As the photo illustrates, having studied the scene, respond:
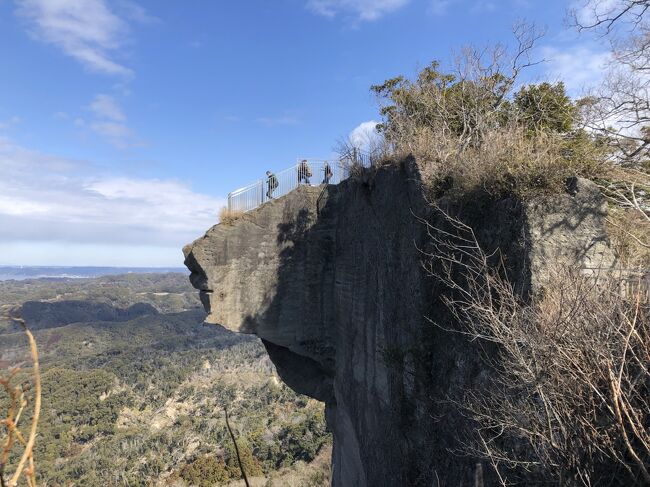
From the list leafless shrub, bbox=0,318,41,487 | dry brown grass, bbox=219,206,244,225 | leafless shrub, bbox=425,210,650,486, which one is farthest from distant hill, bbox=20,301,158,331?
leafless shrub, bbox=0,318,41,487

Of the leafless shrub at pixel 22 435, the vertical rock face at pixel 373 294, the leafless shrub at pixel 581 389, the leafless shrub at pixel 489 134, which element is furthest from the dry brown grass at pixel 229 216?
the leafless shrub at pixel 22 435

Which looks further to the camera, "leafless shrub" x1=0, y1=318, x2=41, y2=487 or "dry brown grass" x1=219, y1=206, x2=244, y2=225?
"dry brown grass" x1=219, y1=206, x2=244, y2=225

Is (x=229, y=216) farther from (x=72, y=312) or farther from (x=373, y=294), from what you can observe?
(x=72, y=312)

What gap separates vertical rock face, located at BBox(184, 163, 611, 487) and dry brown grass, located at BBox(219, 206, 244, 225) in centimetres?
21

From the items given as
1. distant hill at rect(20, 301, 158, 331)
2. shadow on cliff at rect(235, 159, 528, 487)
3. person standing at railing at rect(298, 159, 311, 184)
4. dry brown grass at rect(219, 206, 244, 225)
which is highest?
person standing at railing at rect(298, 159, 311, 184)

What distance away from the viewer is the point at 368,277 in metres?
9.92

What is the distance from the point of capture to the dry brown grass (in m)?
12.5

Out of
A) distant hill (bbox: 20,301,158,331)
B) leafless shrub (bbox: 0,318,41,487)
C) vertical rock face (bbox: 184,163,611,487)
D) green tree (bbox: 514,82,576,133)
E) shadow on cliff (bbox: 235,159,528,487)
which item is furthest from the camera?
distant hill (bbox: 20,301,158,331)

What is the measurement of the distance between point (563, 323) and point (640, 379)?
2.11 feet

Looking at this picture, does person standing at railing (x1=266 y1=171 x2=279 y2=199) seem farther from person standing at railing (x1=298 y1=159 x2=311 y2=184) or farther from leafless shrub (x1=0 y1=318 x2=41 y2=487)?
leafless shrub (x1=0 y1=318 x2=41 y2=487)

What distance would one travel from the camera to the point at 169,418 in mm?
56344

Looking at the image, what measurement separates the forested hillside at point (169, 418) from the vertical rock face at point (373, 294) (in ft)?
23.7

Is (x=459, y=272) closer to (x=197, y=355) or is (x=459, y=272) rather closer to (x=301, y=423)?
(x=301, y=423)

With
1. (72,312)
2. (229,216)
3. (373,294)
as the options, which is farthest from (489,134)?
(72,312)
